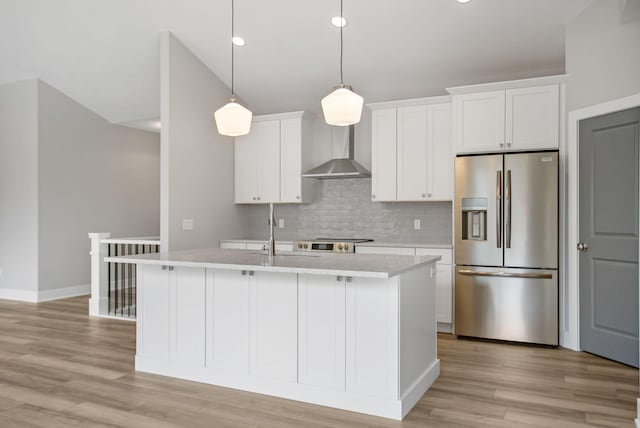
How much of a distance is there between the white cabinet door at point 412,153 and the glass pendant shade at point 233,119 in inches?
90.3

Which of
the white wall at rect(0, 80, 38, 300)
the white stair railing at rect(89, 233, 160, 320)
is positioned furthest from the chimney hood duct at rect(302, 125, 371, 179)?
the white wall at rect(0, 80, 38, 300)

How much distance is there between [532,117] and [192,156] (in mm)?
3501

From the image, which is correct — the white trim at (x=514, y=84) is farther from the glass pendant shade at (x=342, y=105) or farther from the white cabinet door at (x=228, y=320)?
the white cabinet door at (x=228, y=320)

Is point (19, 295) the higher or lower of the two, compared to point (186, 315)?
lower

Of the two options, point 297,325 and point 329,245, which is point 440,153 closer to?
point 329,245

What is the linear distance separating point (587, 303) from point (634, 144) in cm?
137

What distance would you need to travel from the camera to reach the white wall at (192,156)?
5113 millimetres

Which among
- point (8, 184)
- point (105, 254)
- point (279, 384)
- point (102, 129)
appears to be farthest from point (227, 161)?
point (279, 384)

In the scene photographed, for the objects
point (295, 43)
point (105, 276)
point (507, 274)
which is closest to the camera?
point (507, 274)

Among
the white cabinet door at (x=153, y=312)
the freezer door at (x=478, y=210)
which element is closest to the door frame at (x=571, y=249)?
the freezer door at (x=478, y=210)

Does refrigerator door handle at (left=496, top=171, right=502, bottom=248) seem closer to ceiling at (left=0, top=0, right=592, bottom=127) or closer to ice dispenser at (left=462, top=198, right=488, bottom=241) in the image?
ice dispenser at (left=462, top=198, right=488, bottom=241)

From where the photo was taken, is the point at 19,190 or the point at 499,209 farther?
the point at 19,190

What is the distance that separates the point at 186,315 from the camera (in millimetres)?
3432

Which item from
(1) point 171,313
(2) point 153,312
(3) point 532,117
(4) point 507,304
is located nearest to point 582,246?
(4) point 507,304
